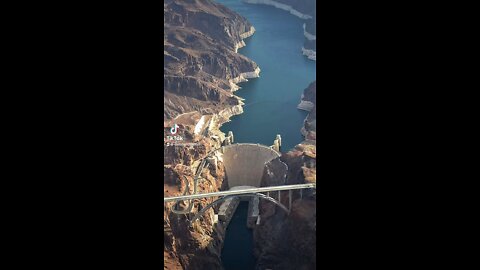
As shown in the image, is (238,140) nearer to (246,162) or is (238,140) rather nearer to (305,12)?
(246,162)

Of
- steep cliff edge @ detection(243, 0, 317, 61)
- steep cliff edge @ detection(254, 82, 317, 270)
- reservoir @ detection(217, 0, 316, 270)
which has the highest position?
steep cliff edge @ detection(243, 0, 317, 61)

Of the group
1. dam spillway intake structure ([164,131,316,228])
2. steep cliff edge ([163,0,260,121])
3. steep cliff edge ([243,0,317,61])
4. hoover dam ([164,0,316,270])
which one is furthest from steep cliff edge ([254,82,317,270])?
steep cliff edge ([243,0,317,61])

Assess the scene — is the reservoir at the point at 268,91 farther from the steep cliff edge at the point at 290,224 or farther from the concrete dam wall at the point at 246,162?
the concrete dam wall at the point at 246,162

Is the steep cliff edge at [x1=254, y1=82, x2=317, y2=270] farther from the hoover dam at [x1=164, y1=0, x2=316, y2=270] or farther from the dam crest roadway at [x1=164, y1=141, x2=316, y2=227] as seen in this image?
the dam crest roadway at [x1=164, y1=141, x2=316, y2=227]

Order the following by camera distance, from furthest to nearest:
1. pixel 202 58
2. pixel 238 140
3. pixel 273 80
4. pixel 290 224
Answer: pixel 273 80 < pixel 202 58 < pixel 238 140 < pixel 290 224

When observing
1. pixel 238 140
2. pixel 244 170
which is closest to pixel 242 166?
pixel 244 170
